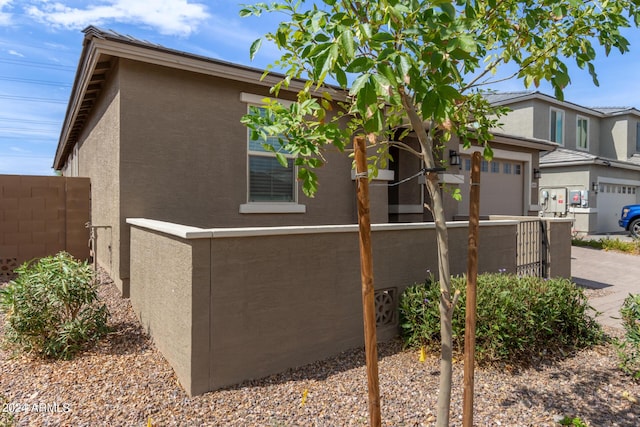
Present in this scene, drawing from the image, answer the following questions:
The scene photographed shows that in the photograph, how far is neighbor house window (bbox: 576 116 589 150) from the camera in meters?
21.1

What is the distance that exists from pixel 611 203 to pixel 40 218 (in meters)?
22.4

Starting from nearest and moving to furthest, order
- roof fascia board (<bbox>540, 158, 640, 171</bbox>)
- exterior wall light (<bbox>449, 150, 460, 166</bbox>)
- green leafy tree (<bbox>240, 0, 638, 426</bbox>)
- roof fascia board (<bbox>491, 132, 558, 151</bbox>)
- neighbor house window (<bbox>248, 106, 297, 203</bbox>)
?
green leafy tree (<bbox>240, 0, 638, 426</bbox>), neighbor house window (<bbox>248, 106, 297, 203</bbox>), exterior wall light (<bbox>449, 150, 460, 166</bbox>), roof fascia board (<bbox>491, 132, 558, 151</bbox>), roof fascia board (<bbox>540, 158, 640, 171</bbox>)

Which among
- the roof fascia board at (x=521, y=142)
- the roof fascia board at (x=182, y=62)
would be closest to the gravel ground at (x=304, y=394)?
the roof fascia board at (x=182, y=62)

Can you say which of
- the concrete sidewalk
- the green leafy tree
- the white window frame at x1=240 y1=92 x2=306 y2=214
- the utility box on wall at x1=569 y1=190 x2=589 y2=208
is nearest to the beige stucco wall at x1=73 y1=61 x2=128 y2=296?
the white window frame at x1=240 y1=92 x2=306 y2=214

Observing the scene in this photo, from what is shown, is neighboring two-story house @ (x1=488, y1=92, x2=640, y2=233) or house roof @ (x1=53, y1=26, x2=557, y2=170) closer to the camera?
house roof @ (x1=53, y1=26, x2=557, y2=170)

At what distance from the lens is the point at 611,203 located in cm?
1919

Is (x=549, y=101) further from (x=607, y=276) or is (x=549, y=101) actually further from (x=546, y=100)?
(x=607, y=276)

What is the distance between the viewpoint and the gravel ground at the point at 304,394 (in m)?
3.10

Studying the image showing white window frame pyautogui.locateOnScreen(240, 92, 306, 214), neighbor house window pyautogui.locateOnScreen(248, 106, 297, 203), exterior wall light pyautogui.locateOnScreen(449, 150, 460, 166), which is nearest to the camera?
white window frame pyautogui.locateOnScreen(240, 92, 306, 214)

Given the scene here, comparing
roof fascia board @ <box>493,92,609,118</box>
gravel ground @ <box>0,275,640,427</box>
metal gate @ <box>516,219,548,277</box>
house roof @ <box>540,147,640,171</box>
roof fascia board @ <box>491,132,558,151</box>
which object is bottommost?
gravel ground @ <box>0,275,640,427</box>

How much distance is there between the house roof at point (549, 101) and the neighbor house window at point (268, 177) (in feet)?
44.6

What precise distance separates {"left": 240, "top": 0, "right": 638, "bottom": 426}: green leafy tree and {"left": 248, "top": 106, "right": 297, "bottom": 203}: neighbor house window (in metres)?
3.84

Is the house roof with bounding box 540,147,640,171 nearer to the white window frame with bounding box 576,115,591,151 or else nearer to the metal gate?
the white window frame with bounding box 576,115,591,151

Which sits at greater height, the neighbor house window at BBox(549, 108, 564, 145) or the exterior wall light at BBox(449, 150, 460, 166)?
the neighbor house window at BBox(549, 108, 564, 145)
